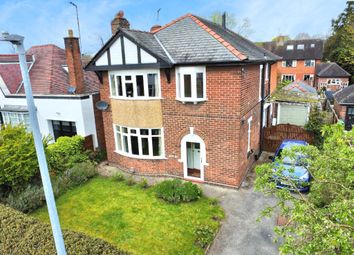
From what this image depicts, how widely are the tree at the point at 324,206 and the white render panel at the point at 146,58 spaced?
7.60 meters

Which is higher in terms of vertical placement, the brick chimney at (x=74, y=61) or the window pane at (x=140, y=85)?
the brick chimney at (x=74, y=61)

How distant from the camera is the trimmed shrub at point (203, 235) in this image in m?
8.08

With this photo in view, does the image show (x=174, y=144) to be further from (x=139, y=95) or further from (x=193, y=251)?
(x=193, y=251)

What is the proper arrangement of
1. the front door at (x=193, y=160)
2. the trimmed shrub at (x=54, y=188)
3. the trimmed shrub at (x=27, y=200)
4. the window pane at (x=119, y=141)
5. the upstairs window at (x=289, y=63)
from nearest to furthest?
1. the trimmed shrub at (x=27, y=200)
2. the trimmed shrub at (x=54, y=188)
3. the front door at (x=193, y=160)
4. the window pane at (x=119, y=141)
5. the upstairs window at (x=289, y=63)

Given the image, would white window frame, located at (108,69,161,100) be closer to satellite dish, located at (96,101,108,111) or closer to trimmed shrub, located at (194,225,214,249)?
satellite dish, located at (96,101,108,111)

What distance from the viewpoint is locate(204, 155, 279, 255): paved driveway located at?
7932mm

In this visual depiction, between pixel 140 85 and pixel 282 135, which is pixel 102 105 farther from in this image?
pixel 282 135

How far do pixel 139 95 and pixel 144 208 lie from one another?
5.48 metres

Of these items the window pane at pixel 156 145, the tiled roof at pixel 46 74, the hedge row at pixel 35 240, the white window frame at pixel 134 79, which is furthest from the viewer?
the tiled roof at pixel 46 74

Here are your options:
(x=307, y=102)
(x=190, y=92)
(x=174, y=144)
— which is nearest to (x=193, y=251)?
(x=174, y=144)

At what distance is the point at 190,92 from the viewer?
11445mm

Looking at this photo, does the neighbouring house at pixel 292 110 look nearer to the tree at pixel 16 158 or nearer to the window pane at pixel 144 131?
the window pane at pixel 144 131

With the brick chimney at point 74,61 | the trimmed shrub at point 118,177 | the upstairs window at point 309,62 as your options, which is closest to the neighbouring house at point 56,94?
the brick chimney at point 74,61

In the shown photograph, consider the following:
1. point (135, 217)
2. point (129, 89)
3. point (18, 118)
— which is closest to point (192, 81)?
point (129, 89)
